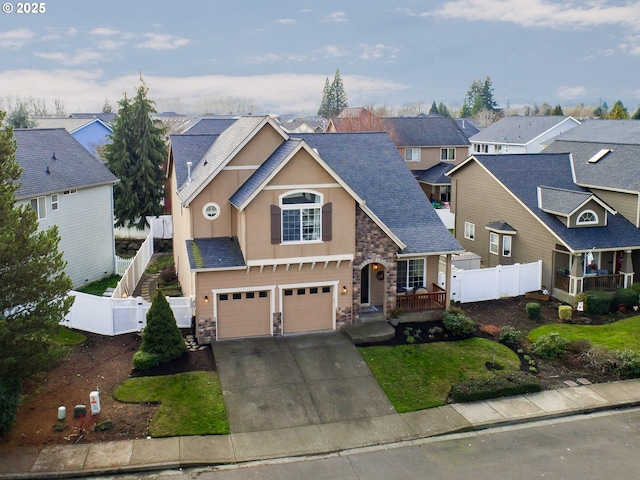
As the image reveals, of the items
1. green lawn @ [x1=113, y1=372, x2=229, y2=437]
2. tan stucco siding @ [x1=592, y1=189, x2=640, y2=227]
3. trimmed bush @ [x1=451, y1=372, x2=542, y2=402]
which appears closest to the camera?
green lawn @ [x1=113, y1=372, x2=229, y2=437]

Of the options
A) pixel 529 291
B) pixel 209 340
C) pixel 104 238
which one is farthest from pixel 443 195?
pixel 209 340

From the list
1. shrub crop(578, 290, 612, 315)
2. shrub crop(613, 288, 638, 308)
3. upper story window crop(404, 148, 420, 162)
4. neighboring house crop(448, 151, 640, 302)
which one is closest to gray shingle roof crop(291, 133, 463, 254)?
neighboring house crop(448, 151, 640, 302)

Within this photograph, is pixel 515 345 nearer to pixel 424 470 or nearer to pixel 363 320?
pixel 363 320

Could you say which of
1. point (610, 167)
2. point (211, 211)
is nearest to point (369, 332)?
point (211, 211)

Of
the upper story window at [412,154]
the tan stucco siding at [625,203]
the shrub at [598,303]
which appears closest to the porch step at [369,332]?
the shrub at [598,303]

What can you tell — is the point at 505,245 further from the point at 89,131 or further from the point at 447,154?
the point at 89,131

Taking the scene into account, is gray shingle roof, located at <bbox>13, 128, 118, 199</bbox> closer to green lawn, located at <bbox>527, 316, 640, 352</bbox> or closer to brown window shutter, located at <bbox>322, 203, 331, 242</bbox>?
brown window shutter, located at <bbox>322, 203, 331, 242</bbox>

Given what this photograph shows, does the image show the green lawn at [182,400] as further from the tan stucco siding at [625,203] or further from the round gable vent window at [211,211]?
the tan stucco siding at [625,203]
